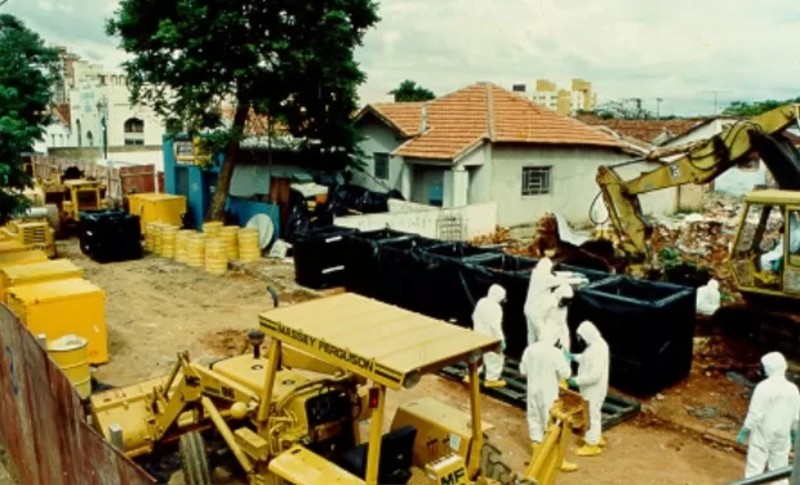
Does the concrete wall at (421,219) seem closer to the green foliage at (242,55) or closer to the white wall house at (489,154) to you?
the white wall house at (489,154)

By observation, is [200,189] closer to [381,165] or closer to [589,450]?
[381,165]

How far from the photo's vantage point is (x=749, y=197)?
36.0 ft

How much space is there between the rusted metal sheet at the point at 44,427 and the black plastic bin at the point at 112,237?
36.5 feet

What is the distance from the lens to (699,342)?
1185cm

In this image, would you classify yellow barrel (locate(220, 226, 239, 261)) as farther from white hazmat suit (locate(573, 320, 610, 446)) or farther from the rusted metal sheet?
white hazmat suit (locate(573, 320, 610, 446))

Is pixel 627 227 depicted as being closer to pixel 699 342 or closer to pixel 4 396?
pixel 699 342

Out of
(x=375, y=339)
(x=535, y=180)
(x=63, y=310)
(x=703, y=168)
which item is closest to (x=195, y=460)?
(x=375, y=339)

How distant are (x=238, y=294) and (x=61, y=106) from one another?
149ft

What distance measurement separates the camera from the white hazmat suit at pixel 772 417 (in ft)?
23.0

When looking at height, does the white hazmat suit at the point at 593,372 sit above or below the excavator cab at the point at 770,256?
below

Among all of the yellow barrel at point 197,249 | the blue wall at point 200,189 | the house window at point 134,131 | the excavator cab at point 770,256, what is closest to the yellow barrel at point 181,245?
the yellow barrel at point 197,249

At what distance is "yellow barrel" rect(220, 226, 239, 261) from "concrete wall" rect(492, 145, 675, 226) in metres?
7.48

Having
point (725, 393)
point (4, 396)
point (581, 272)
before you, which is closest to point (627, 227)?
point (581, 272)

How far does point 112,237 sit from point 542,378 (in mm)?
14086
